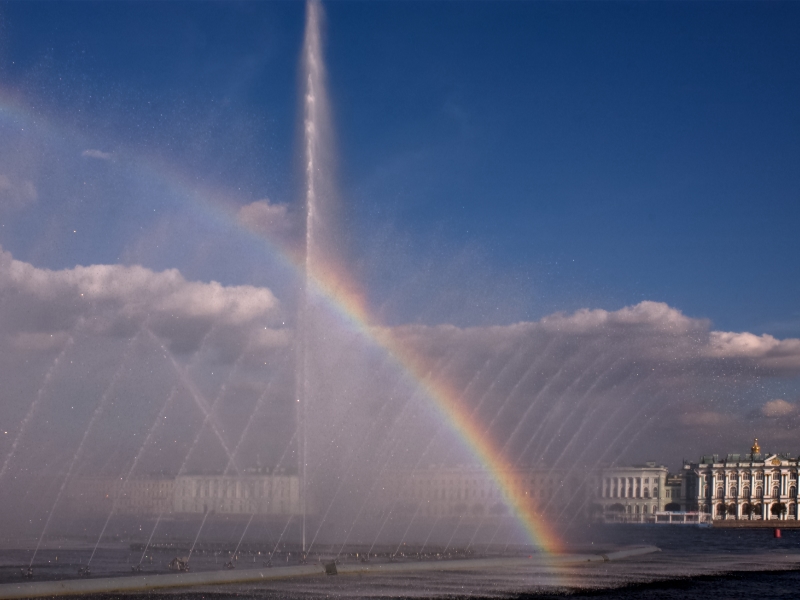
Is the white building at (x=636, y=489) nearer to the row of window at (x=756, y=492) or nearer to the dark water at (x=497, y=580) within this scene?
the row of window at (x=756, y=492)

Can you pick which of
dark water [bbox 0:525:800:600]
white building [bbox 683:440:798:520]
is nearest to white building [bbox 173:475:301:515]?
dark water [bbox 0:525:800:600]

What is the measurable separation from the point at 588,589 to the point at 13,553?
24.0m

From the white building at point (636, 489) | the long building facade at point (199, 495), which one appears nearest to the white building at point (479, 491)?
the long building facade at point (199, 495)

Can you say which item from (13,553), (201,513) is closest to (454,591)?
(13,553)

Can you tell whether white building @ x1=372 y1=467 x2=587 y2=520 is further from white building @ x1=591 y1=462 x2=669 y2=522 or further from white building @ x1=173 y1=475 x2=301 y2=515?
white building @ x1=591 y1=462 x2=669 y2=522

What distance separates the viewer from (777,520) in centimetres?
16250

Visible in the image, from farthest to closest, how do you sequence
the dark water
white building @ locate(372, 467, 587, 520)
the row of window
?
the row of window, white building @ locate(372, 467, 587, 520), the dark water

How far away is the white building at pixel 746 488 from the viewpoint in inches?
6644

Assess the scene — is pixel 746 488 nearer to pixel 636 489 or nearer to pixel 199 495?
pixel 636 489

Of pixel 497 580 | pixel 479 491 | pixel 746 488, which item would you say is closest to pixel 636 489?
pixel 746 488

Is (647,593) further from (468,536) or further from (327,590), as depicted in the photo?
(468,536)

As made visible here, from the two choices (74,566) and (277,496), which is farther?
(277,496)

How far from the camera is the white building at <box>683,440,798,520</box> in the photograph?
168750 millimetres

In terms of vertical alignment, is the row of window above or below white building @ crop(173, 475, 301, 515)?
above
